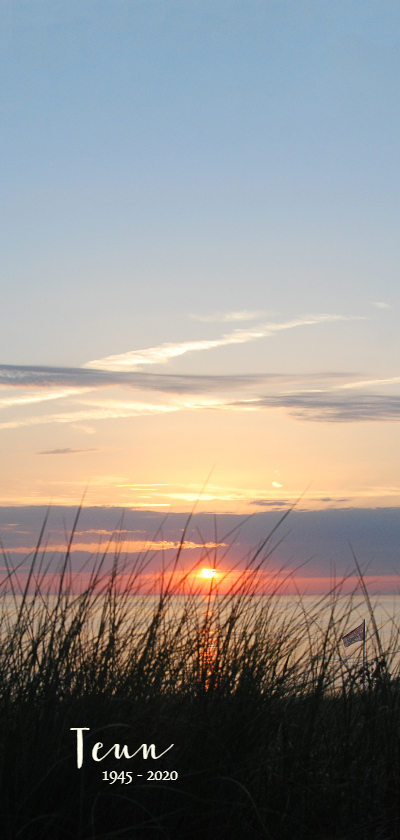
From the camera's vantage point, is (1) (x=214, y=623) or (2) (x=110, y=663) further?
(1) (x=214, y=623)

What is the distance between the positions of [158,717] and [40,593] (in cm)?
112

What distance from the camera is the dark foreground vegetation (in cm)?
294

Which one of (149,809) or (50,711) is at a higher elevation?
(50,711)

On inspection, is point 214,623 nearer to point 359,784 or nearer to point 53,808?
point 359,784

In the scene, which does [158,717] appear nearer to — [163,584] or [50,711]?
[50,711]

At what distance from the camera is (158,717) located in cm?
324

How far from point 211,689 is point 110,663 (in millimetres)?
527

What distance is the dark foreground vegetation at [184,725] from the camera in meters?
2.94

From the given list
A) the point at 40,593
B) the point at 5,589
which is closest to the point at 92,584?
the point at 40,593

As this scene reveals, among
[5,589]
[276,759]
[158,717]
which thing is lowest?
[276,759]

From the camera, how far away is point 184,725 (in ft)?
11.0

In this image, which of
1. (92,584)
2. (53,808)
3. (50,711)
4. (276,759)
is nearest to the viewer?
(53,808)

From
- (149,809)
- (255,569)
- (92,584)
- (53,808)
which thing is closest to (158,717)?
(149,809)

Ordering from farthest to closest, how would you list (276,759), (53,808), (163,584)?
1. (163,584)
2. (276,759)
3. (53,808)
